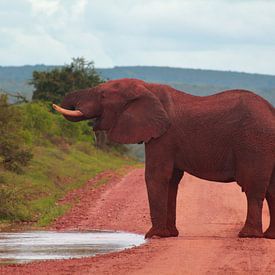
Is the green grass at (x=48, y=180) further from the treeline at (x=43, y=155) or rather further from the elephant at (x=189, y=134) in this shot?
the elephant at (x=189, y=134)

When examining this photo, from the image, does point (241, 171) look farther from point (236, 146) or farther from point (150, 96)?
point (150, 96)

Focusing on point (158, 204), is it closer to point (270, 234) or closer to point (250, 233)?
point (250, 233)

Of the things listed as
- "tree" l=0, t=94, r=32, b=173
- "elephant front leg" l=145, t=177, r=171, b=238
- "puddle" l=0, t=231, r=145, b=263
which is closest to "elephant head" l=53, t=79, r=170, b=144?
"elephant front leg" l=145, t=177, r=171, b=238

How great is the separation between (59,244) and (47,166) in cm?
1921

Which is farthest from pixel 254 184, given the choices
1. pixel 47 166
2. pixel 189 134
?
pixel 47 166

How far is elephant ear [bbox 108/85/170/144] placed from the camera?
1800 cm

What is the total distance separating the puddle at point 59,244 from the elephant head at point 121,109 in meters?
1.78

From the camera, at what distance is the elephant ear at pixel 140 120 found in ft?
59.1

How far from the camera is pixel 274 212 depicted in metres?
18.4

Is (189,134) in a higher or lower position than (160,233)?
higher

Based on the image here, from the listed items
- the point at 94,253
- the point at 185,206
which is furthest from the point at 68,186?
the point at 94,253

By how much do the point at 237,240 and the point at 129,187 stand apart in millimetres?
16323

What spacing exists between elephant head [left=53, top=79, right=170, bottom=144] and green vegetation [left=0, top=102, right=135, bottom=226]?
471cm

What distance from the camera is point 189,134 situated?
18016mm
